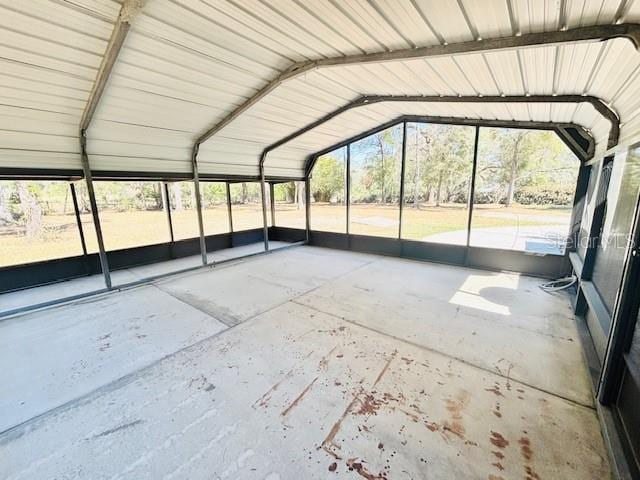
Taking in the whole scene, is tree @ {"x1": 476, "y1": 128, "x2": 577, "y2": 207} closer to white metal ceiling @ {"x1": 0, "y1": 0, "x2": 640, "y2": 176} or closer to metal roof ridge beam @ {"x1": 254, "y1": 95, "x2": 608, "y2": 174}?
white metal ceiling @ {"x1": 0, "y1": 0, "x2": 640, "y2": 176}

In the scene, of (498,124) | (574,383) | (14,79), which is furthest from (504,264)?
(14,79)

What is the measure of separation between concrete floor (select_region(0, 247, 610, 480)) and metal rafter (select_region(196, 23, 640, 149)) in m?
2.75

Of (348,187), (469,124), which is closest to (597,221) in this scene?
(469,124)

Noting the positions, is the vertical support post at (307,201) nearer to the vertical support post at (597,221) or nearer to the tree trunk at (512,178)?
the tree trunk at (512,178)

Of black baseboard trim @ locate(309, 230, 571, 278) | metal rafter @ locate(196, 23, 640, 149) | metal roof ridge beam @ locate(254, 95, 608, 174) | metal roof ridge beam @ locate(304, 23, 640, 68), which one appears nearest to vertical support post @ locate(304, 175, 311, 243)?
black baseboard trim @ locate(309, 230, 571, 278)

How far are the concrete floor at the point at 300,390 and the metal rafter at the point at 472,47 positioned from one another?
2749mm

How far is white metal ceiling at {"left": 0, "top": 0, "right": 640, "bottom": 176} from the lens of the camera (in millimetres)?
2277

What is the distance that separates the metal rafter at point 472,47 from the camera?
6.37 ft

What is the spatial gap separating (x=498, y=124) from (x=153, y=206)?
7.84m

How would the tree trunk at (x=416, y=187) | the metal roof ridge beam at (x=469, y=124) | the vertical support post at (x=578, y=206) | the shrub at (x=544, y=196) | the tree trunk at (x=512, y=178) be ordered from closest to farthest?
the metal roof ridge beam at (x=469, y=124) < the vertical support post at (x=578, y=206) < the shrub at (x=544, y=196) < the tree trunk at (x=512, y=178) < the tree trunk at (x=416, y=187)

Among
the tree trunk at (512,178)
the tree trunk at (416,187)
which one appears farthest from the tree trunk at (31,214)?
the tree trunk at (512,178)

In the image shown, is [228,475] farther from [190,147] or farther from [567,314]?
[190,147]

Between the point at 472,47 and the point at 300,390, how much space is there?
140 inches

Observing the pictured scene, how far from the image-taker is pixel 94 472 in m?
1.65
